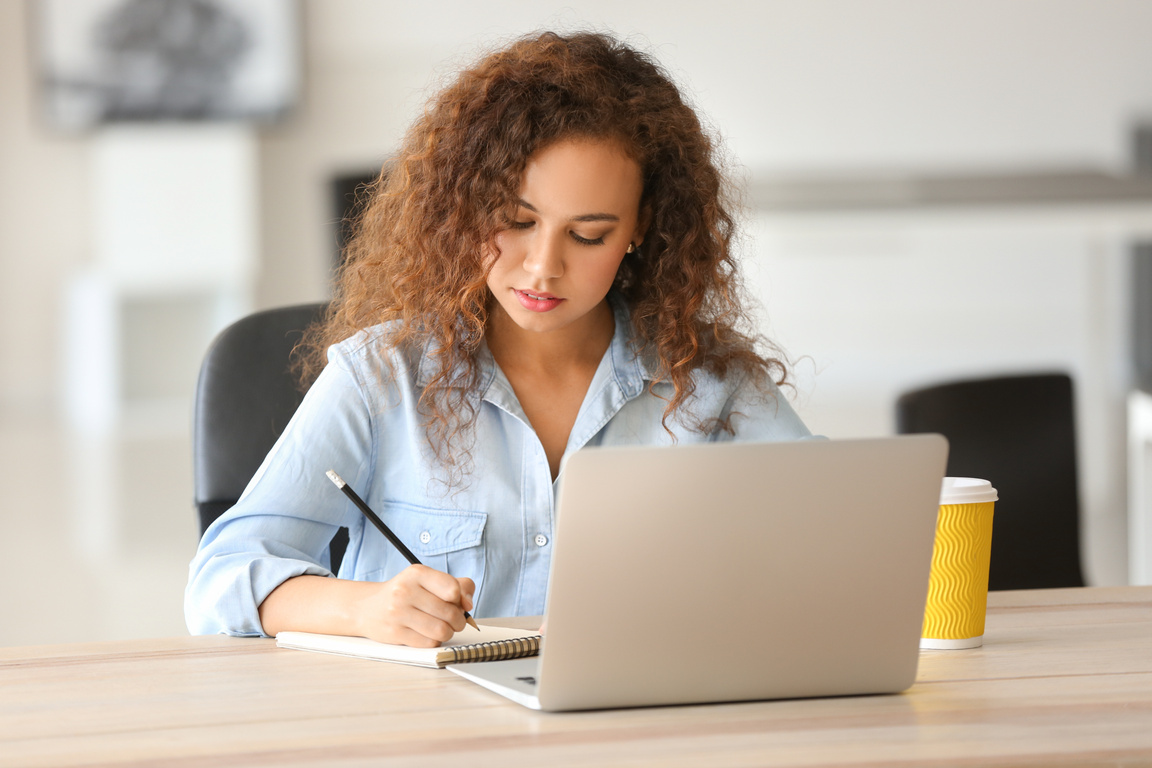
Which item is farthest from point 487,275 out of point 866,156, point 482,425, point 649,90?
point 866,156

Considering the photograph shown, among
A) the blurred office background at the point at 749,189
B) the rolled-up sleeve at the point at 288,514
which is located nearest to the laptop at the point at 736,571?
the rolled-up sleeve at the point at 288,514

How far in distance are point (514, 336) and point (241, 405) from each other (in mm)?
326

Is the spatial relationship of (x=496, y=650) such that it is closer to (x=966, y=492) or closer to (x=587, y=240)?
(x=966, y=492)

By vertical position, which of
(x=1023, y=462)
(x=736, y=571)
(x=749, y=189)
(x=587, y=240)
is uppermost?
(x=749, y=189)

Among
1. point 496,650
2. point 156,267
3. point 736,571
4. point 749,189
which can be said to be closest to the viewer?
point 736,571

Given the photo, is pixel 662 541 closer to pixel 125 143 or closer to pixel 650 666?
pixel 650 666

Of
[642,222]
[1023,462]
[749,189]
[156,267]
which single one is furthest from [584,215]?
[156,267]

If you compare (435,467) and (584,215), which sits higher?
(584,215)

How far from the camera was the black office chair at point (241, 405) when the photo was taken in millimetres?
1330

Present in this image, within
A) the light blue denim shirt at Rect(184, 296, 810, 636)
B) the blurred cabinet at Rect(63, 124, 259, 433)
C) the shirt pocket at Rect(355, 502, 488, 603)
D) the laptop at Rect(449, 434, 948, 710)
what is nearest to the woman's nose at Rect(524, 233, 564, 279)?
the light blue denim shirt at Rect(184, 296, 810, 636)

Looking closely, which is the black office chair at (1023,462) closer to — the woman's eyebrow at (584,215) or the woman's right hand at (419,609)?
the woman's eyebrow at (584,215)

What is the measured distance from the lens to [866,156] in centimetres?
332

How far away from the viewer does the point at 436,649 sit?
2.79 feet

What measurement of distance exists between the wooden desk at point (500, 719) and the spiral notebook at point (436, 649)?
0.01m
